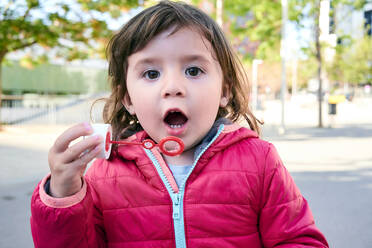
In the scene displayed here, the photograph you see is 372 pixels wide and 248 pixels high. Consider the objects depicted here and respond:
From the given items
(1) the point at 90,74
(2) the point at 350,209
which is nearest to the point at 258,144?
(2) the point at 350,209

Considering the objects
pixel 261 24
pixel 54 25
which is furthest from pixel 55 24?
pixel 261 24

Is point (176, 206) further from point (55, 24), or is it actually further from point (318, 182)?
point (55, 24)

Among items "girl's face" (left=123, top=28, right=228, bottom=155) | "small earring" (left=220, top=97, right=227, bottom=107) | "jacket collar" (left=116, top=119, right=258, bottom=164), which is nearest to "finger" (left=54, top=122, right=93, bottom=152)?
"girl's face" (left=123, top=28, right=228, bottom=155)

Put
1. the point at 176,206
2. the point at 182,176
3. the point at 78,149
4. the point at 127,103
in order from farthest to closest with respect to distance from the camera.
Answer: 1. the point at 127,103
2. the point at 182,176
3. the point at 176,206
4. the point at 78,149

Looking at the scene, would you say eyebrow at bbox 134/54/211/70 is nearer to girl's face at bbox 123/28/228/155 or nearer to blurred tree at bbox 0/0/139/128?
girl's face at bbox 123/28/228/155

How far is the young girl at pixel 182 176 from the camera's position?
55.1 inches

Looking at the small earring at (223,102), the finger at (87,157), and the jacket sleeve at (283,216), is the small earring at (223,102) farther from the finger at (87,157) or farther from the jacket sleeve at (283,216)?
the finger at (87,157)

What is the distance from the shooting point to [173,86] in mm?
1347

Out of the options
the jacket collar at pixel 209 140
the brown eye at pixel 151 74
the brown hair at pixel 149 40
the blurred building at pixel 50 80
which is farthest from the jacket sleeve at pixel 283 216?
the blurred building at pixel 50 80

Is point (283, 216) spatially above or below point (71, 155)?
below

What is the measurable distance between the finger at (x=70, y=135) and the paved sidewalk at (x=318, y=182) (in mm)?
2283

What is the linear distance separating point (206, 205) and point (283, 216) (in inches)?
11.0

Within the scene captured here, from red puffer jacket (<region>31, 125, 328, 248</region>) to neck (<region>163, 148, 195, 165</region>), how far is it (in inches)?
2.4

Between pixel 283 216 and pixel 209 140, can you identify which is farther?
pixel 209 140
